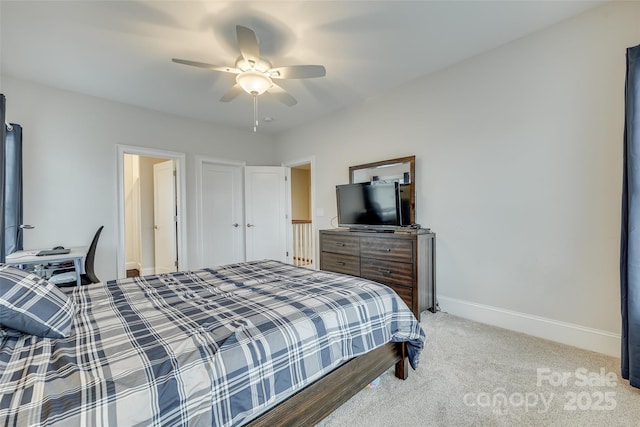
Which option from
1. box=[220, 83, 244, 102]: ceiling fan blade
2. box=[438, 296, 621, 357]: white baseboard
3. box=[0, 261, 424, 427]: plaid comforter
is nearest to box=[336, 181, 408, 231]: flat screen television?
box=[438, 296, 621, 357]: white baseboard

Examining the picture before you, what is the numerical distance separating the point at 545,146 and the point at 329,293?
2.33 meters

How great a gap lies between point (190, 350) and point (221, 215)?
4.02 metres

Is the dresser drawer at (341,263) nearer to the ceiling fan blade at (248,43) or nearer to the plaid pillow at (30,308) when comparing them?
the ceiling fan blade at (248,43)

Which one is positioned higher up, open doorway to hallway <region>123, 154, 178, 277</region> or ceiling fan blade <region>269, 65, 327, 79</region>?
ceiling fan blade <region>269, 65, 327, 79</region>

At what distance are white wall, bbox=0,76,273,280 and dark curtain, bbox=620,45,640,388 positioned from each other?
4.99 metres

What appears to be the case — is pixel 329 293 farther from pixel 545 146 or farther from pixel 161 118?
pixel 161 118

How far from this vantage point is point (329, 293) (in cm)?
163

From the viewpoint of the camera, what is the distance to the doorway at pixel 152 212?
3.94 metres

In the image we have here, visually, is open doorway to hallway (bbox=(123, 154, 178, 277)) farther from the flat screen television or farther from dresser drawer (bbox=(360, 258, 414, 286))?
dresser drawer (bbox=(360, 258, 414, 286))

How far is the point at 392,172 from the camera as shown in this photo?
11.3 feet

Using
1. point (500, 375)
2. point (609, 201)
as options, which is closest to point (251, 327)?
point (500, 375)

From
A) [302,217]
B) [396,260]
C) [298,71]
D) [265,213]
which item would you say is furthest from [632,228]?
[302,217]

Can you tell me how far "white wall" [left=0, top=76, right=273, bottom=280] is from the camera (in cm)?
310

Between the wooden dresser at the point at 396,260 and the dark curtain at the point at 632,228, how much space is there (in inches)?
54.7
